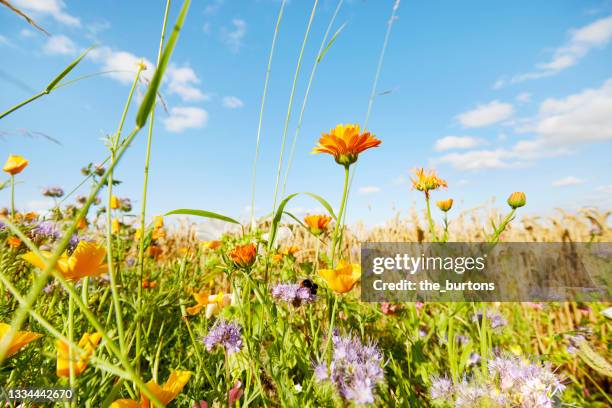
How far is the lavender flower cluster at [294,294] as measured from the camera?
1408mm

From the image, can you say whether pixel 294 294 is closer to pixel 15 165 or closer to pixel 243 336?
pixel 243 336

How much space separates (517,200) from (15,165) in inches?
99.0

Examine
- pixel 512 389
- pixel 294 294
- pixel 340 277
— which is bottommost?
pixel 512 389

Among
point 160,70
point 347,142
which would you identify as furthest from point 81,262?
point 347,142

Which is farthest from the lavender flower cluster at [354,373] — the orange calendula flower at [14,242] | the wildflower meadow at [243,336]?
the orange calendula flower at [14,242]

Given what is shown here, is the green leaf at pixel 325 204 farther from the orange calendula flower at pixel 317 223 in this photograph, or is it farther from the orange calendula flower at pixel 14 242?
the orange calendula flower at pixel 14 242

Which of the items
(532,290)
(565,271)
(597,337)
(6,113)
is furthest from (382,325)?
(6,113)

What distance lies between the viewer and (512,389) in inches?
38.1

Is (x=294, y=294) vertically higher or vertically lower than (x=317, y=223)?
lower

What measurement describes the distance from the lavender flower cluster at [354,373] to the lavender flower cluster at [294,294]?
40 cm

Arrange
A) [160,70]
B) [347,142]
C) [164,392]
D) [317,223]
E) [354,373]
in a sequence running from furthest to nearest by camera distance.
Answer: [317,223] < [347,142] < [354,373] < [164,392] < [160,70]

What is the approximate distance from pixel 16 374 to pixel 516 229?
448cm

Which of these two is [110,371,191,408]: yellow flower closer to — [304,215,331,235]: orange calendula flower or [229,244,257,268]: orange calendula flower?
[229,244,257,268]: orange calendula flower

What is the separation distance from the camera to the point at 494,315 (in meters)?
2.04
